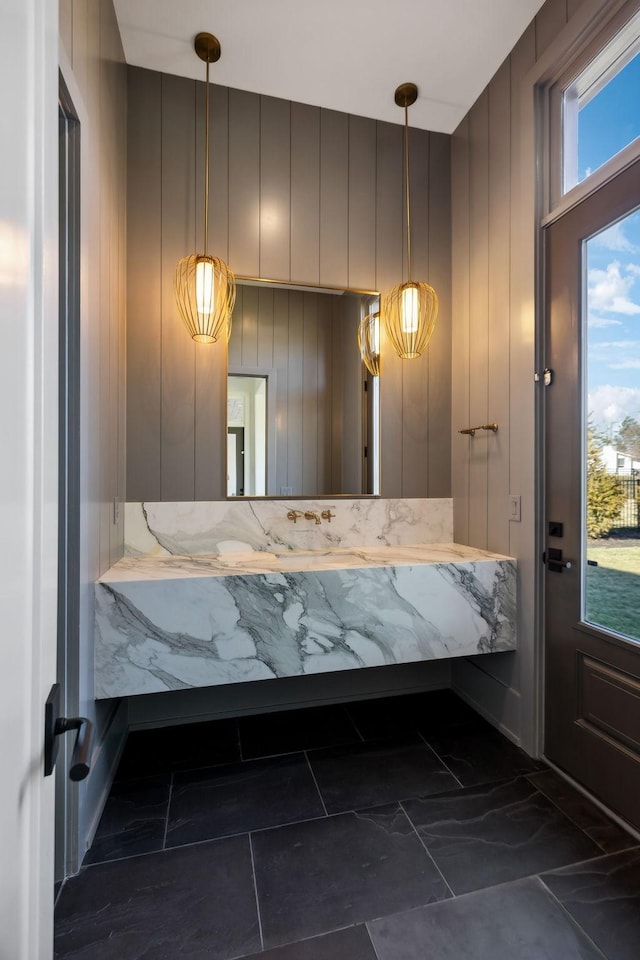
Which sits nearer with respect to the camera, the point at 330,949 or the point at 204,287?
the point at 330,949

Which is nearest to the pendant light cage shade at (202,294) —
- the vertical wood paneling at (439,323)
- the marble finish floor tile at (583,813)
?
the vertical wood paneling at (439,323)

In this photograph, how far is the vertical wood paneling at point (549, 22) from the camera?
1750 mm

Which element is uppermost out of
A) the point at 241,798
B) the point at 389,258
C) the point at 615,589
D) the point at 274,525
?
the point at 389,258

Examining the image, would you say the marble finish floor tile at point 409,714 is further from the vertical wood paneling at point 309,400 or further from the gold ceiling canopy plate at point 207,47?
the gold ceiling canopy plate at point 207,47

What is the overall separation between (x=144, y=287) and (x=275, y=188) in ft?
2.74

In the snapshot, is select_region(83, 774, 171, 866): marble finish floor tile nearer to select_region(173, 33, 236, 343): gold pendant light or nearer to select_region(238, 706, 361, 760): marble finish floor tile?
select_region(238, 706, 361, 760): marble finish floor tile

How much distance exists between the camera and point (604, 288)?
163 cm

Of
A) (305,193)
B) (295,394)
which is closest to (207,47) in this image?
(305,193)

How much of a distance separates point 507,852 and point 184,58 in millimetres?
3379

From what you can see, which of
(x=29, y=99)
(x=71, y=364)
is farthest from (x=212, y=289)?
(x=29, y=99)

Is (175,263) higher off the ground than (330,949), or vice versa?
(175,263)

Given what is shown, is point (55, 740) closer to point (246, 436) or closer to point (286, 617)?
point (286, 617)

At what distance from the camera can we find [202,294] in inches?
79.7

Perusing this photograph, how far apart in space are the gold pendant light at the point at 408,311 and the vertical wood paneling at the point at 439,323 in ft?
0.46
